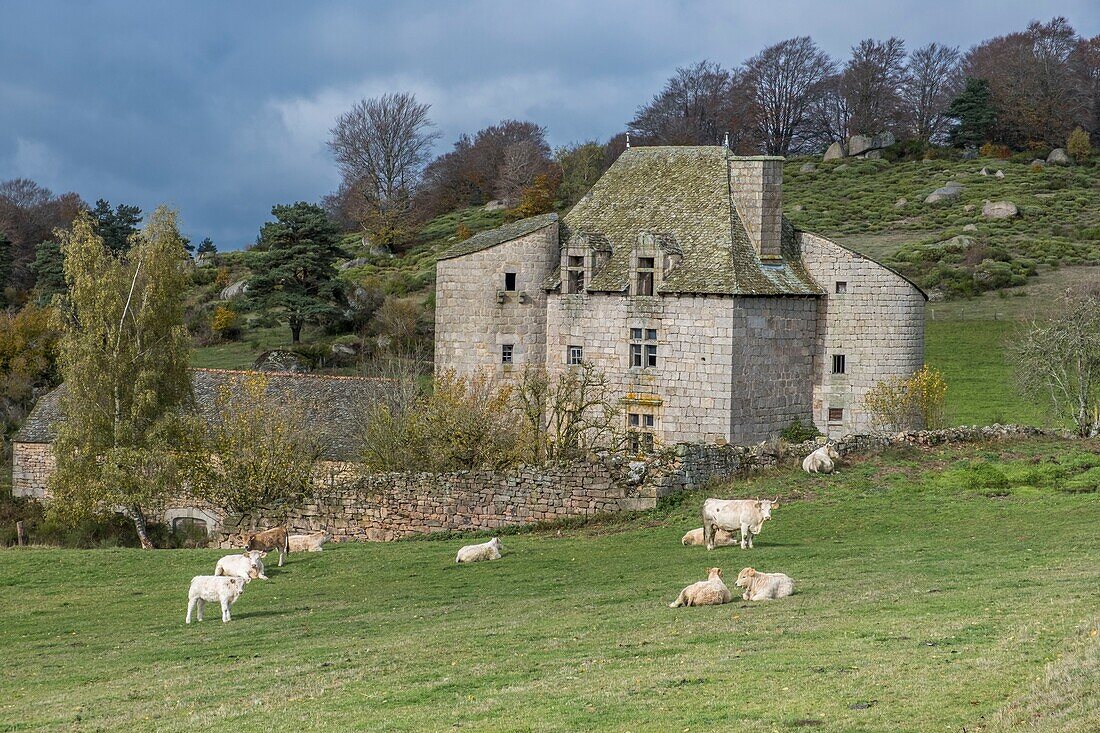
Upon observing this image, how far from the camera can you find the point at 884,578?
21.9 metres

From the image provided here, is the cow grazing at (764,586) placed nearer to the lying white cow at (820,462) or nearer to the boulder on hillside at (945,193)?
the lying white cow at (820,462)

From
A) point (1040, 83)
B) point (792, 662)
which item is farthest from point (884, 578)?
point (1040, 83)

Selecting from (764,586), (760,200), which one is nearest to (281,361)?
(760,200)

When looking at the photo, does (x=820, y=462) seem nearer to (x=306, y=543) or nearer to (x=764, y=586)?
(x=306, y=543)

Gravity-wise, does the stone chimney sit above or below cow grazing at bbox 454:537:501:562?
above

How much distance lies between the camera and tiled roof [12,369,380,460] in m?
49.7

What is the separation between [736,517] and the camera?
27.2 metres

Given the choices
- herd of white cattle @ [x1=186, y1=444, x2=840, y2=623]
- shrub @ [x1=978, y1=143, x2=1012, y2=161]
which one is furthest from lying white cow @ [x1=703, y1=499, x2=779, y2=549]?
shrub @ [x1=978, y1=143, x2=1012, y2=161]

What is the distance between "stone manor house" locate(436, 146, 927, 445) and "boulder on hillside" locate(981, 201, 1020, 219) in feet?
198

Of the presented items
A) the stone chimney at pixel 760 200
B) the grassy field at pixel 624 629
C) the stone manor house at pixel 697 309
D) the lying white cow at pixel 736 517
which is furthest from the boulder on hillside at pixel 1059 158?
the lying white cow at pixel 736 517

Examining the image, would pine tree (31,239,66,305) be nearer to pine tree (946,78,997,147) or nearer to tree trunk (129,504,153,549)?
tree trunk (129,504,153,549)

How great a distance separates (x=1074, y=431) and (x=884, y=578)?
70.7ft

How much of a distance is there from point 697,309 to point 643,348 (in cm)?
248

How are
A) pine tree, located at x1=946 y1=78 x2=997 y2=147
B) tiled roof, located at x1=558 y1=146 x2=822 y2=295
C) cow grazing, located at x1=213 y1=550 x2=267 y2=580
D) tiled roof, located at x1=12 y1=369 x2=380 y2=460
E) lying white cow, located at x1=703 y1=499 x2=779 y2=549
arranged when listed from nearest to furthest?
cow grazing, located at x1=213 y1=550 x2=267 y2=580 → lying white cow, located at x1=703 y1=499 x2=779 y2=549 → tiled roof, located at x1=558 y1=146 x2=822 y2=295 → tiled roof, located at x1=12 y1=369 x2=380 y2=460 → pine tree, located at x1=946 y1=78 x2=997 y2=147
